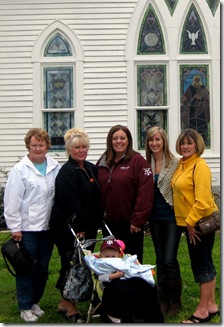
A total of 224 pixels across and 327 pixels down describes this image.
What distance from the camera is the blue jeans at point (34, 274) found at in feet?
19.7

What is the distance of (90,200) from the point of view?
5.92 metres

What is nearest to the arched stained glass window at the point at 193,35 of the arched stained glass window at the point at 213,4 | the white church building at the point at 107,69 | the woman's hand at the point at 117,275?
the white church building at the point at 107,69

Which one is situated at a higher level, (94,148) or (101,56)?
(101,56)

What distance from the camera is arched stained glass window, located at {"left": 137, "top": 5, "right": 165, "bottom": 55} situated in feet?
38.8

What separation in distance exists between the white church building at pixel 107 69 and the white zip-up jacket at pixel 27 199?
5.81 m

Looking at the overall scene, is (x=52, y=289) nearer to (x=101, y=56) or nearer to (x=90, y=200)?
(x=90, y=200)

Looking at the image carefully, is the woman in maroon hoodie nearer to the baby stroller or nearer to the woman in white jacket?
the woman in white jacket

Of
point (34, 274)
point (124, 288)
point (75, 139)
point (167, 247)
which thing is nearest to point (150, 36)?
point (75, 139)

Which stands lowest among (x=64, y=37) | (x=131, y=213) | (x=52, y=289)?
(x=52, y=289)

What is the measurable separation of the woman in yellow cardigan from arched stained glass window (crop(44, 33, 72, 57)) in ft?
21.5

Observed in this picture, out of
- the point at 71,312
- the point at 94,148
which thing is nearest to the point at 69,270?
the point at 71,312

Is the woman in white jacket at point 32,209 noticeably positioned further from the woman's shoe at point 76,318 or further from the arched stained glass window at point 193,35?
the arched stained glass window at point 193,35

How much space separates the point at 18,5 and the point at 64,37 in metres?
1.15

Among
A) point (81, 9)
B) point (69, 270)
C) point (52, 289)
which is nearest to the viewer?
point (69, 270)
